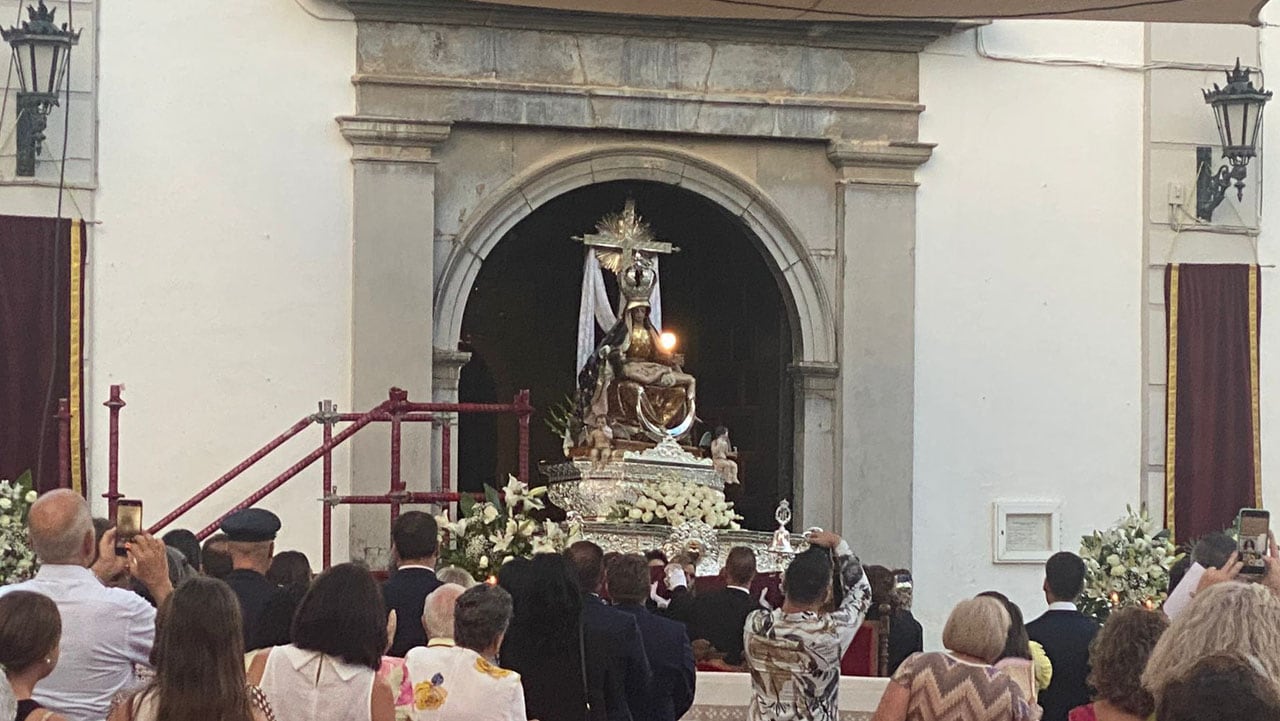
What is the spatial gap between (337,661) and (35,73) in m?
7.68

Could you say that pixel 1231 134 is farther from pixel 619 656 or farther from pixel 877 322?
pixel 619 656

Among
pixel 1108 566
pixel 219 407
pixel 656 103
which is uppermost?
pixel 656 103

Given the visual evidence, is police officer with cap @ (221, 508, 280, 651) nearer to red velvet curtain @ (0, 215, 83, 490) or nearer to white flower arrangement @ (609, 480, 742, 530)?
red velvet curtain @ (0, 215, 83, 490)

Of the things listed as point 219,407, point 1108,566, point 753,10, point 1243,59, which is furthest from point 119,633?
point 1243,59

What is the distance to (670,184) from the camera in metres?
13.6

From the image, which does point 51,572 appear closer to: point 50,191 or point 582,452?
point 50,191

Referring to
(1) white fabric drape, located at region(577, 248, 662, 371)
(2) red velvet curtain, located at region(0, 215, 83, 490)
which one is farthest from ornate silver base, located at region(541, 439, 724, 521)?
(2) red velvet curtain, located at region(0, 215, 83, 490)

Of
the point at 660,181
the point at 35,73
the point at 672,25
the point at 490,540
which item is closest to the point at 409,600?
the point at 490,540

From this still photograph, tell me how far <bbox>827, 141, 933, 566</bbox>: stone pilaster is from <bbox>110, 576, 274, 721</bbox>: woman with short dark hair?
29.0ft

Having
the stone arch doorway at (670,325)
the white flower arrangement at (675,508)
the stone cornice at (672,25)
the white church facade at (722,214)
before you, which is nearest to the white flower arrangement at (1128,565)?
the white church facade at (722,214)

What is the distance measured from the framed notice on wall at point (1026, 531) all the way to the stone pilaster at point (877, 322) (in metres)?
0.63

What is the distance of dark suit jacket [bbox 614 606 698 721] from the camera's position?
7.05m

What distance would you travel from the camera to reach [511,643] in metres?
6.54

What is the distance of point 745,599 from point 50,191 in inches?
212
